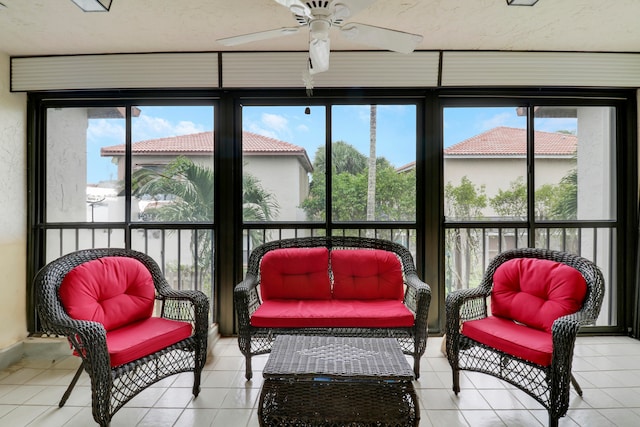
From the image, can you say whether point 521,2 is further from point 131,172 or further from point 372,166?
point 131,172

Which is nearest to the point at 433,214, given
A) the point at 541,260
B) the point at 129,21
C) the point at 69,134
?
the point at 541,260

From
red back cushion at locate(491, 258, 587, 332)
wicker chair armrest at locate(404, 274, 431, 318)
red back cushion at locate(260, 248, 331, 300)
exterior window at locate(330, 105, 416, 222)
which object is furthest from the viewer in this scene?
exterior window at locate(330, 105, 416, 222)

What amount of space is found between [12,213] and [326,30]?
3198mm

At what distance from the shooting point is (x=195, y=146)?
130 inches

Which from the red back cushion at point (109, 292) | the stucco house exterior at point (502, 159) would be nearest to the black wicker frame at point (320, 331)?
the red back cushion at point (109, 292)

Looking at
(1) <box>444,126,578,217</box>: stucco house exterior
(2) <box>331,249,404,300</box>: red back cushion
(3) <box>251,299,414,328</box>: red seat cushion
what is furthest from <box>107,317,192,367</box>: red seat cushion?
(1) <box>444,126,578,217</box>: stucco house exterior

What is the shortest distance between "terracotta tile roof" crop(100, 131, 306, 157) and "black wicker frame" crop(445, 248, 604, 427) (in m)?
1.98

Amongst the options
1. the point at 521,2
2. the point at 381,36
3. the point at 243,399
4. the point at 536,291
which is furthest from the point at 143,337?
the point at 521,2

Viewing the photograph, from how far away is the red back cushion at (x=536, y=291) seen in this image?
6.90 feet

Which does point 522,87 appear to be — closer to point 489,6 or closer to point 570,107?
point 570,107

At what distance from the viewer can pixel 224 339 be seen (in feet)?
10.5

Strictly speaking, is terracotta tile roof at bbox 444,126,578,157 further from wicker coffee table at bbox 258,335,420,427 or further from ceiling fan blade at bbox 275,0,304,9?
wicker coffee table at bbox 258,335,420,427

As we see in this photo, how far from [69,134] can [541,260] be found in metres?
4.35

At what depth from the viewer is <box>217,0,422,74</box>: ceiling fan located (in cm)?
166
